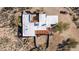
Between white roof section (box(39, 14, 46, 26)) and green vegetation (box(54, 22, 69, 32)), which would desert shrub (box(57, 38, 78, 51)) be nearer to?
green vegetation (box(54, 22, 69, 32))

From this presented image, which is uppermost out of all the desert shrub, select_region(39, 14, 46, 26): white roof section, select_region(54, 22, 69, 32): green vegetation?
select_region(39, 14, 46, 26): white roof section

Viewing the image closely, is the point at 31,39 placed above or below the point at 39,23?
below

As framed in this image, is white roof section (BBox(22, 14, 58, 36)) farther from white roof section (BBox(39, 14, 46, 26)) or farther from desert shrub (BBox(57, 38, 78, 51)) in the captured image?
desert shrub (BBox(57, 38, 78, 51))

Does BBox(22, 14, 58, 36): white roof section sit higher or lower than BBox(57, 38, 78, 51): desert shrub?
higher

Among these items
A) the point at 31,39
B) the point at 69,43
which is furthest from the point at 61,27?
the point at 31,39

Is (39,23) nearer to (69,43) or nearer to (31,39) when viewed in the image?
(31,39)

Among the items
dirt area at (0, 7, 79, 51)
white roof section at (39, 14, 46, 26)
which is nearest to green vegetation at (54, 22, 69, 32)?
dirt area at (0, 7, 79, 51)

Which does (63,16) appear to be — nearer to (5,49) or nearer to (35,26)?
(35,26)

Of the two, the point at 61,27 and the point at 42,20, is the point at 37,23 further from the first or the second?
the point at 61,27

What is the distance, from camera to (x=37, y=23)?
6.55ft

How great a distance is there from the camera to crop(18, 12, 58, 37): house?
1994 mm
